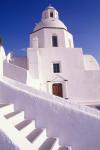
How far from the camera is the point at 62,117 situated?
15.4 feet

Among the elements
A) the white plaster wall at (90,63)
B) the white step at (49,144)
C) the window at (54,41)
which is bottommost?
the white step at (49,144)

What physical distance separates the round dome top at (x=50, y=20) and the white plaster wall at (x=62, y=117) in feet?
57.9

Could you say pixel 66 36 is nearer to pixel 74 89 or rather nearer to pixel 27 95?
pixel 74 89

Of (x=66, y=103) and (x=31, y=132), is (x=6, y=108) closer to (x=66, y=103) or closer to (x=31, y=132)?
(x=31, y=132)

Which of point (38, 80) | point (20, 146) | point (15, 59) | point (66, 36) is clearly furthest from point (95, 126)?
point (66, 36)

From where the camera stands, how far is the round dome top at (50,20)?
71.2ft

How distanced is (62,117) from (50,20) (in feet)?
64.1

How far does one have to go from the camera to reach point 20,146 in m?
2.40

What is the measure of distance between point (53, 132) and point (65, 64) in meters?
15.5

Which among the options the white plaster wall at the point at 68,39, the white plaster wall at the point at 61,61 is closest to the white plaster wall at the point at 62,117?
the white plaster wall at the point at 61,61

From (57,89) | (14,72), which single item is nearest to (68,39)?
(57,89)

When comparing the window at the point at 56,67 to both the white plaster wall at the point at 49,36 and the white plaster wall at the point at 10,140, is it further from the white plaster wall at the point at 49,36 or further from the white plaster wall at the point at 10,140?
the white plaster wall at the point at 10,140

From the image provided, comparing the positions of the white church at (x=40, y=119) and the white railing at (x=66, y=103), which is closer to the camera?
the white church at (x=40, y=119)

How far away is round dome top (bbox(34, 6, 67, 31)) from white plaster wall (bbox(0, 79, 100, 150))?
57.9ft
